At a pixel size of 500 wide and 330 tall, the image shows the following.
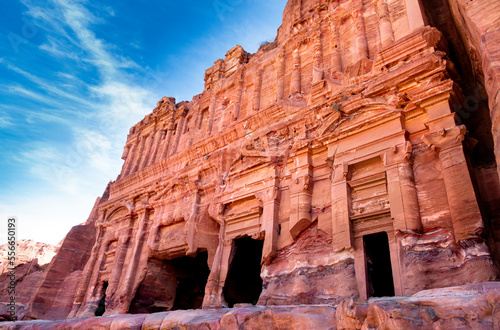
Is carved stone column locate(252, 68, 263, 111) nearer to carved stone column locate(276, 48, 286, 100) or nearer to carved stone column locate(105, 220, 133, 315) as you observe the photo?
carved stone column locate(276, 48, 286, 100)

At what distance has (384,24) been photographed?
387 inches

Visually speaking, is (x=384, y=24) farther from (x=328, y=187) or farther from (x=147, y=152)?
(x=147, y=152)

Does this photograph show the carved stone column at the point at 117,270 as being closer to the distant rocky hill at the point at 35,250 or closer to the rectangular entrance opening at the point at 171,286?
the rectangular entrance opening at the point at 171,286

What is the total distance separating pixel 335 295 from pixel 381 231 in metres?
1.60

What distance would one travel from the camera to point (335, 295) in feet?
21.7

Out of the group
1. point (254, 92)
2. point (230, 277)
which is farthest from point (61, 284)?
point (254, 92)

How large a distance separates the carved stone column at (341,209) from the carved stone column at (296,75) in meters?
4.30

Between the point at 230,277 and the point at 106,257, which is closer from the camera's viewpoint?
the point at 230,277

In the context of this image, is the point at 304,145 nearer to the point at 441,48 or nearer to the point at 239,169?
the point at 239,169

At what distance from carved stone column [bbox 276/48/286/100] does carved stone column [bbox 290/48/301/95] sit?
0.49m

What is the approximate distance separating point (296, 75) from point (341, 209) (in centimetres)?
612

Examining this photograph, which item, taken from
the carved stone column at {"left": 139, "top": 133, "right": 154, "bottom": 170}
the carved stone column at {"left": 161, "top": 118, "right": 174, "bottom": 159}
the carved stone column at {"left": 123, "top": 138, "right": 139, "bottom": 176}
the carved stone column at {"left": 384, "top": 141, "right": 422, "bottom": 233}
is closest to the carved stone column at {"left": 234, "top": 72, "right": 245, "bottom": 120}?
the carved stone column at {"left": 161, "top": 118, "right": 174, "bottom": 159}

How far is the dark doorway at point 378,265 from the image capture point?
6.89 meters

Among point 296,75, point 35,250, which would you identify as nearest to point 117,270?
point 296,75
